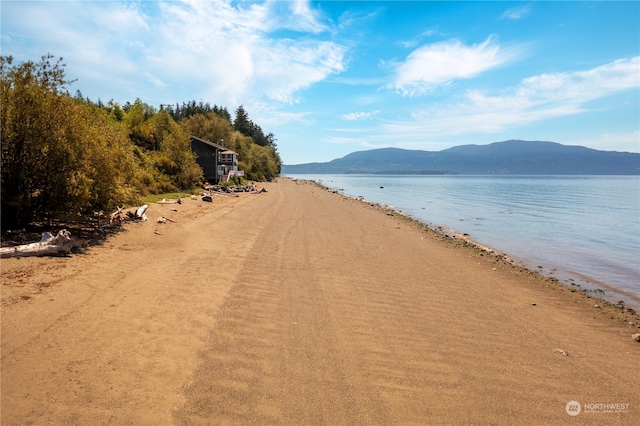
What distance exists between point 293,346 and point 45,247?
7.21 meters

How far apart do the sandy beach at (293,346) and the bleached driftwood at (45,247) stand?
0.34 m

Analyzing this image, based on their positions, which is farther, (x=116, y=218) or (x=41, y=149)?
(x=116, y=218)

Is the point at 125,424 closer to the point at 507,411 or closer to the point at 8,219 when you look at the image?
the point at 507,411

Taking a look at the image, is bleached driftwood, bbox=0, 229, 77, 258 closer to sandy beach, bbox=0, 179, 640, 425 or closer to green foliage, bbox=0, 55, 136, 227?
sandy beach, bbox=0, 179, 640, 425

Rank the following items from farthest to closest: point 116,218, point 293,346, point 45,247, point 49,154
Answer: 1. point 116,218
2. point 49,154
3. point 45,247
4. point 293,346

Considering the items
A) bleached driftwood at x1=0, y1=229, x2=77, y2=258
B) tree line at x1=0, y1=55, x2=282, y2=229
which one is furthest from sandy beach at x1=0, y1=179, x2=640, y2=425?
tree line at x1=0, y1=55, x2=282, y2=229

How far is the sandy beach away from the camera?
430cm

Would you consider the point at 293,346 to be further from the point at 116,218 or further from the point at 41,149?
the point at 116,218

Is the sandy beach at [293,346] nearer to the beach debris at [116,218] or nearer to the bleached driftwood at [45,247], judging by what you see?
the bleached driftwood at [45,247]

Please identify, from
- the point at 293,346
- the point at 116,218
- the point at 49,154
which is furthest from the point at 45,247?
the point at 293,346

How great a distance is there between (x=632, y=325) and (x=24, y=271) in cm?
1410

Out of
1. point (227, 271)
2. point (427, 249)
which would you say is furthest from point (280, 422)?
point (427, 249)

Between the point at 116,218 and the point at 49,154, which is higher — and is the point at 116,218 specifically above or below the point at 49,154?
below

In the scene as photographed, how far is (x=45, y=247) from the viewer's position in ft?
28.4
